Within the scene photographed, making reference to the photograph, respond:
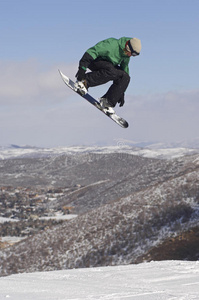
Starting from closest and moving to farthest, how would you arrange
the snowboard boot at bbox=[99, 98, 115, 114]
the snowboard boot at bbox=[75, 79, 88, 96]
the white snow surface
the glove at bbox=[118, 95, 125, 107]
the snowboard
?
the white snow surface → the snowboard boot at bbox=[75, 79, 88, 96] → the snowboard → the snowboard boot at bbox=[99, 98, 115, 114] → the glove at bbox=[118, 95, 125, 107]

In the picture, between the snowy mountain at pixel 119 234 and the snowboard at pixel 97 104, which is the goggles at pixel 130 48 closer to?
the snowboard at pixel 97 104

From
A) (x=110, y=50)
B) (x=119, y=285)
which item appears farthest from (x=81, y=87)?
(x=119, y=285)

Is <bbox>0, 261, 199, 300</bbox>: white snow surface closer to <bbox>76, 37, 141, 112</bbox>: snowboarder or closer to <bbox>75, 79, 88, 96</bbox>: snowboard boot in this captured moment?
<bbox>76, 37, 141, 112</bbox>: snowboarder

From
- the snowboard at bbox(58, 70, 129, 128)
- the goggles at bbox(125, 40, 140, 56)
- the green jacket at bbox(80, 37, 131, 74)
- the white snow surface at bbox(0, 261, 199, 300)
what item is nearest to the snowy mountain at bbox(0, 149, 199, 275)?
the white snow surface at bbox(0, 261, 199, 300)

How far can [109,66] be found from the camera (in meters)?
→ 10.1

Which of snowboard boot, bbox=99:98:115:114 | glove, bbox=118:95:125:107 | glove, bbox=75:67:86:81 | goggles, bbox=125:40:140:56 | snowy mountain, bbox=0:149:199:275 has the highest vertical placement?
goggles, bbox=125:40:140:56

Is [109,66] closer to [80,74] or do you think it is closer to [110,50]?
[110,50]

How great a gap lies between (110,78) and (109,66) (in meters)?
0.48

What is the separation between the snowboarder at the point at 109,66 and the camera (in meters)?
9.29

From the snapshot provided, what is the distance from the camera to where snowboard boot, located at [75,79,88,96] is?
408 inches

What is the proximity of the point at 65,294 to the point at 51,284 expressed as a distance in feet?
6.13

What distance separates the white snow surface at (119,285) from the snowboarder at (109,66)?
5178 mm

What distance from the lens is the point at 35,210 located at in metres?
67.9

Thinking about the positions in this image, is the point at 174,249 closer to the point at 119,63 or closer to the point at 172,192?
the point at 172,192
